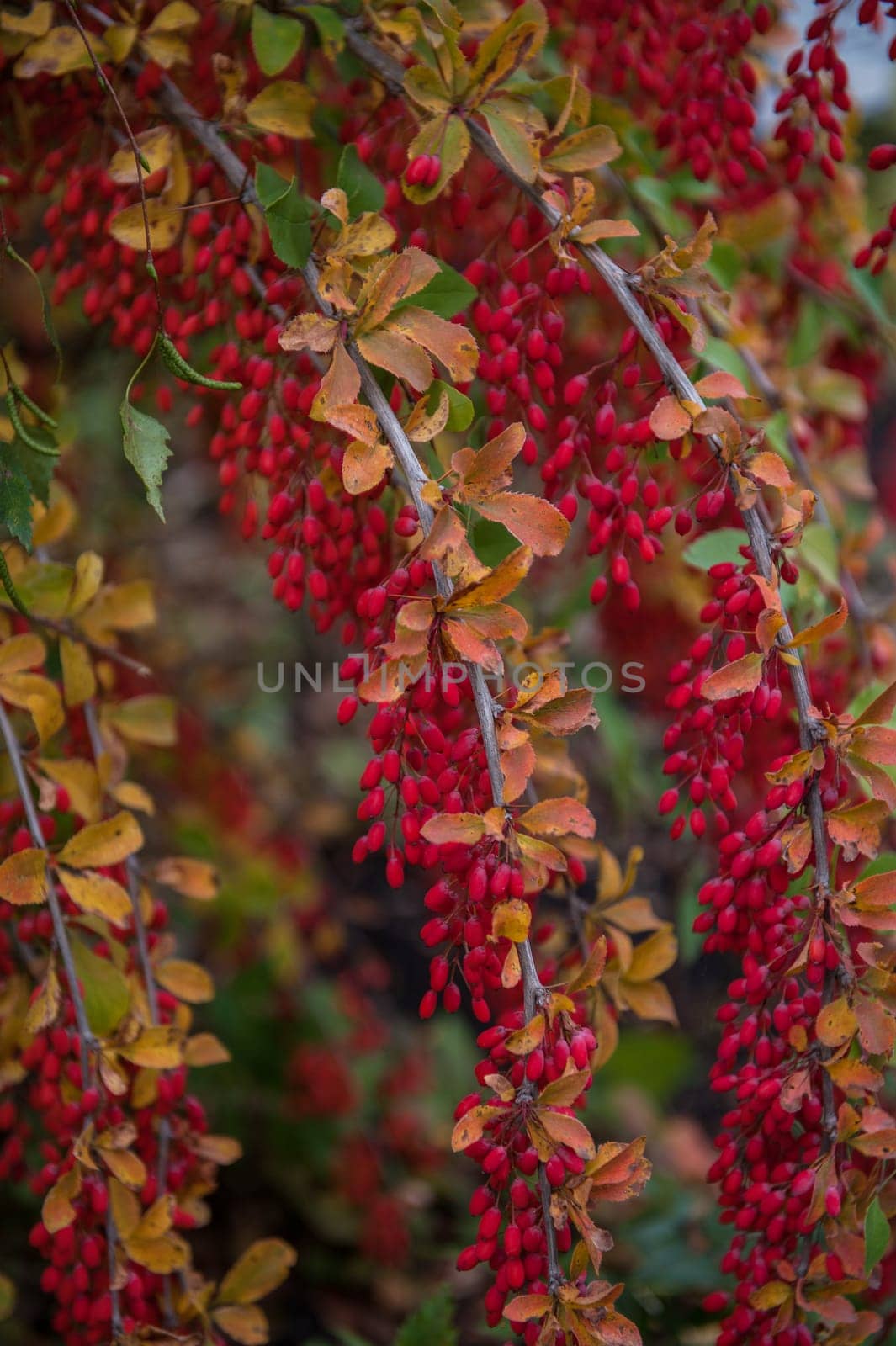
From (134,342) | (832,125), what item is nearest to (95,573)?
(134,342)

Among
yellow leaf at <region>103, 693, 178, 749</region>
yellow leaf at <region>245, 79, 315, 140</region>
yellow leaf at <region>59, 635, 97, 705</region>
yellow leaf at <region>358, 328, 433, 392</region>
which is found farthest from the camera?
yellow leaf at <region>103, 693, 178, 749</region>

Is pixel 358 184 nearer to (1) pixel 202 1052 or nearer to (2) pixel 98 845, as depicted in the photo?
(2) pixel 98 845

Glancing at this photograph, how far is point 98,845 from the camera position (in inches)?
44.9

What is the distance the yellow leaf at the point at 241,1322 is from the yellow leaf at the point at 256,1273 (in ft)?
0.04

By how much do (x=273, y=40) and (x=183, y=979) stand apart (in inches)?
40.9

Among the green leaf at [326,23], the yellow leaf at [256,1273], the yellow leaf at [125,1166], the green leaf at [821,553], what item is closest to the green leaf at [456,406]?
the green leaf at [326,23]

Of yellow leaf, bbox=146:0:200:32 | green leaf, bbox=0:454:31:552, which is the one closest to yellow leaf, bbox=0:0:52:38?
yellow leaf, bbox=146:0:200:32

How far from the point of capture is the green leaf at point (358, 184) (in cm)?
114

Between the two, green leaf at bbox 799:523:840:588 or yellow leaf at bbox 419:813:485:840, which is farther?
green leaf at bbox 799:523:840:588

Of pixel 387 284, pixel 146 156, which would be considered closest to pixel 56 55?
pixel 146 156

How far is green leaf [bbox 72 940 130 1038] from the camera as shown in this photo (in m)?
1.16

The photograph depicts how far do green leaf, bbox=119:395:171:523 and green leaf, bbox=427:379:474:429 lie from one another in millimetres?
253

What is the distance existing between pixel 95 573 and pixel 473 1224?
164 centimetres

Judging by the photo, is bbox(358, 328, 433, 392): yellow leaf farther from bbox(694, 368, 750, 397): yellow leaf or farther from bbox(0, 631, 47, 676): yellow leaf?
bbox(0, 631, 47, 676): yellow leaf
